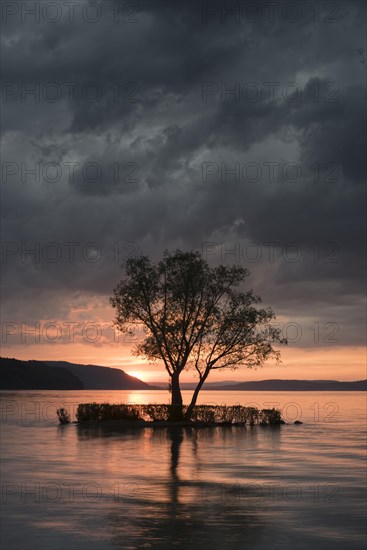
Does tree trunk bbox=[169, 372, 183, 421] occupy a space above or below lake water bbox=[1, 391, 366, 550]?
above

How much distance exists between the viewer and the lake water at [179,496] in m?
16.1

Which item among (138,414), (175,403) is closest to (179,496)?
(138,414)

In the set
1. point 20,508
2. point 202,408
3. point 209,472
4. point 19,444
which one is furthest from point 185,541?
point 202,408

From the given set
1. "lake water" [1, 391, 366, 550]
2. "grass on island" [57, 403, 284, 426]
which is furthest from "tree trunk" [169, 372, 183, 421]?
"lake water" [1, 391, 366, 550]

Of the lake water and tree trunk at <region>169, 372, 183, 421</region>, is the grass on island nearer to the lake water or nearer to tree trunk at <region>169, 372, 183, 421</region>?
tree trunk at <region>169, 372, 183, 421</region>

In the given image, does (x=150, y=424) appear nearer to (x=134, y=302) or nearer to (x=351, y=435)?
(x=134, y=302)

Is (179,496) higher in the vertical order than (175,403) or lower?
lower

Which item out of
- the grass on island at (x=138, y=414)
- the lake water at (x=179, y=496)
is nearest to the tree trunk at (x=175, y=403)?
the grass on island at (x=138, y=414)

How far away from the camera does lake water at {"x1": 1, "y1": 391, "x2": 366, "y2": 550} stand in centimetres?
1611

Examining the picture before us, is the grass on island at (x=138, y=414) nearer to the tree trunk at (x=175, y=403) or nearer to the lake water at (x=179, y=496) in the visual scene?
the tree trunk at (x=175, y=403)

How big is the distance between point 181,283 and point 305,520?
48.5m

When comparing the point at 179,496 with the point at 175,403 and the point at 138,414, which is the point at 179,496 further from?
the point at 175,403

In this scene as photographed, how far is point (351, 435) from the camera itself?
203 ft

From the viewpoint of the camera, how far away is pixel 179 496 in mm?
22281
